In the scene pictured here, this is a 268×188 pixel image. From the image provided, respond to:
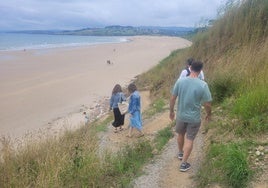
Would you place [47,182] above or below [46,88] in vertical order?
above

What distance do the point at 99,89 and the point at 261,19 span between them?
475 inches

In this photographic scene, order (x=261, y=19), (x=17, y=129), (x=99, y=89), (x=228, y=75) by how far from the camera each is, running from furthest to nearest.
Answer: (x=99, y=89)
(x=17, y=129)
(x=261, y=19)
(x=228, y=75)

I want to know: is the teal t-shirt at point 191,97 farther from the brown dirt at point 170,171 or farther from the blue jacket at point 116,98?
the blue jacket at point 116,98

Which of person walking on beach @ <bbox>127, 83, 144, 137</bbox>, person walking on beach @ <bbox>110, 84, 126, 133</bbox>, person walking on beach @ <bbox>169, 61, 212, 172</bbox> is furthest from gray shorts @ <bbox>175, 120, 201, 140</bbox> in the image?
person walking on beach @ <bbox>110, 84, 126, 133</bbox>

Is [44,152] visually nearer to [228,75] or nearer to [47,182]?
[47,182]

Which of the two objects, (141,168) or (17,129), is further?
(17,129)

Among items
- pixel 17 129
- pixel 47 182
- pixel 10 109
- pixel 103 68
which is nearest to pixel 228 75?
pixel 47 182

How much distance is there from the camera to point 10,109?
17.1 m

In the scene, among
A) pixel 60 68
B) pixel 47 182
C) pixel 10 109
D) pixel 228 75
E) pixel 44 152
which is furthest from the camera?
pixel 60 68

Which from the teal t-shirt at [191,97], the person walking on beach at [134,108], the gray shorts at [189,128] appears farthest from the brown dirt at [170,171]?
the person walking on beach at [134,108]

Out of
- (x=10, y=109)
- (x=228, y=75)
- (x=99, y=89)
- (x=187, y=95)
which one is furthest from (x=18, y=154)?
(x=99, y=89)

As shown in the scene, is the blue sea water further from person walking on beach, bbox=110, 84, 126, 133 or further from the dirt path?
the dirt path

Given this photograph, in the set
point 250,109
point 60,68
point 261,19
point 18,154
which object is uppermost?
point 261,19

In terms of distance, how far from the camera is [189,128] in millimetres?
6172
